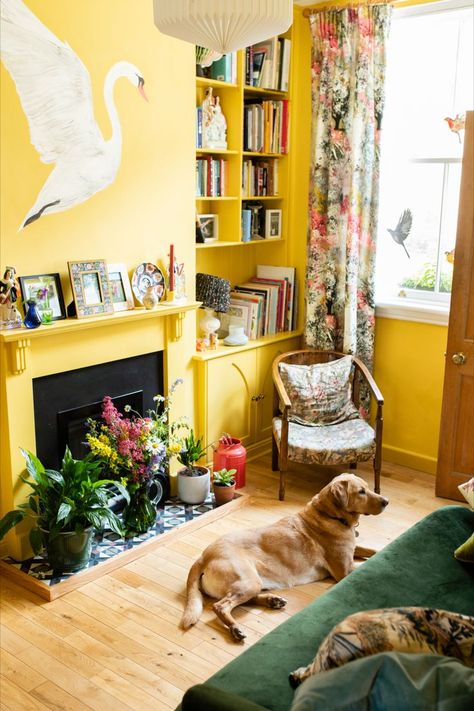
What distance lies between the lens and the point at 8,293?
10.3 ft

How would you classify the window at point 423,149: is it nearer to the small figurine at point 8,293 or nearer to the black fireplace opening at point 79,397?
the black fireplace opening at point 79,397

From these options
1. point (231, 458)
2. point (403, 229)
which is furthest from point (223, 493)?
point (403, 229)

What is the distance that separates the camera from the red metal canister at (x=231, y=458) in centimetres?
418

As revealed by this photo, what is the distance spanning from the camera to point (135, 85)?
3615 mm

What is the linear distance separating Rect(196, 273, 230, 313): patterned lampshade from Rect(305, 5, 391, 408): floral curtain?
66 cm

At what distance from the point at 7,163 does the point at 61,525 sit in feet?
5.19

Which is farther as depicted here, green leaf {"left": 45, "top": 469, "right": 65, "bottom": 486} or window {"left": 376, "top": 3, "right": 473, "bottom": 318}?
window {"left": 376, "top": 3, "right": 473, "bottom": 318}

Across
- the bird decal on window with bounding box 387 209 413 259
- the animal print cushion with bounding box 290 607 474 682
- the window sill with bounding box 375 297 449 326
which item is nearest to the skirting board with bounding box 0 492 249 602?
the window sill with bounding box 375 297 449 326

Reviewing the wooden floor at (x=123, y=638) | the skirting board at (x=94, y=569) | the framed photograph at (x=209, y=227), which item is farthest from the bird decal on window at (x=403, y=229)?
the skirting board at (x=94, y=569)

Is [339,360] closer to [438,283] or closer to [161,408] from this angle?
[438,283]

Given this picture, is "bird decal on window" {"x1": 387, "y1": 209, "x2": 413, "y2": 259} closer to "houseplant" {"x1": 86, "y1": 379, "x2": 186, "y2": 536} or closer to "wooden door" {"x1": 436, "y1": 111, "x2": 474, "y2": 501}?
"wooden door" {"x1": 436, "y1": 111, "x2": 474, "y2": 501}

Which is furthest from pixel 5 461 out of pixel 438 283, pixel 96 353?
pixel 438 283

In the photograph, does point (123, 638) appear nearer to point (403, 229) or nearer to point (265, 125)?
point (403, 229)

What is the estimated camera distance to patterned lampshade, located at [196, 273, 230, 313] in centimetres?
430
